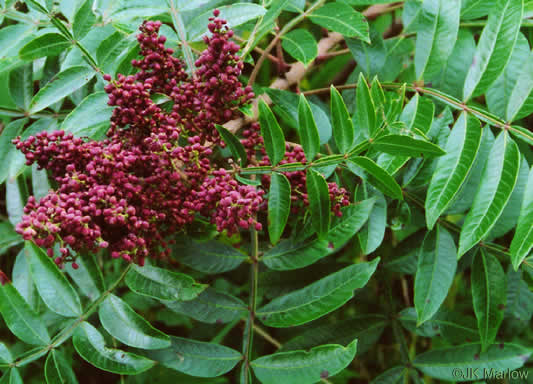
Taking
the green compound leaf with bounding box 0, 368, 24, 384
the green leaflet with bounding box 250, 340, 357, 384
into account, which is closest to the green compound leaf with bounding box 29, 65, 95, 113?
the green compound leaf with bounding box 0, 368, 24, 384

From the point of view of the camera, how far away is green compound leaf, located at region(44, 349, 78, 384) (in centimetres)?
141

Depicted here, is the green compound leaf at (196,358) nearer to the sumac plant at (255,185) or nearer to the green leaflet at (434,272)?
the sumac plant at (255,185)

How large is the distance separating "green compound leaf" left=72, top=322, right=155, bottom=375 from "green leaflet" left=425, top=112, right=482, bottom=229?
3.08ft

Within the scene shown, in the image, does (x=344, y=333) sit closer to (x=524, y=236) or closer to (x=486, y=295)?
(x=486, y=295)

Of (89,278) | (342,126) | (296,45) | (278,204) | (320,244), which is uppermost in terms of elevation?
(296,45)

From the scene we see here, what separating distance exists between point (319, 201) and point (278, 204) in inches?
5.0

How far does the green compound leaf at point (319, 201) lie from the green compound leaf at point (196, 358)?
0.52 metres

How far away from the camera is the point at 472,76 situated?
154 cm

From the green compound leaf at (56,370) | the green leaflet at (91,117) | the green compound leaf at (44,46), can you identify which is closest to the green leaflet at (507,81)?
the green leaflet at (91,117)

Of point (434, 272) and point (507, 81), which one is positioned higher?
point (507, 81)

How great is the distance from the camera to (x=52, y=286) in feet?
4.75

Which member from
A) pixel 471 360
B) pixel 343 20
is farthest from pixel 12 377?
pixel 343 20

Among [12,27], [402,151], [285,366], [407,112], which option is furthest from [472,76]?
[12,27]

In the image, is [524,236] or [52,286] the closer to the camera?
[524,236]
